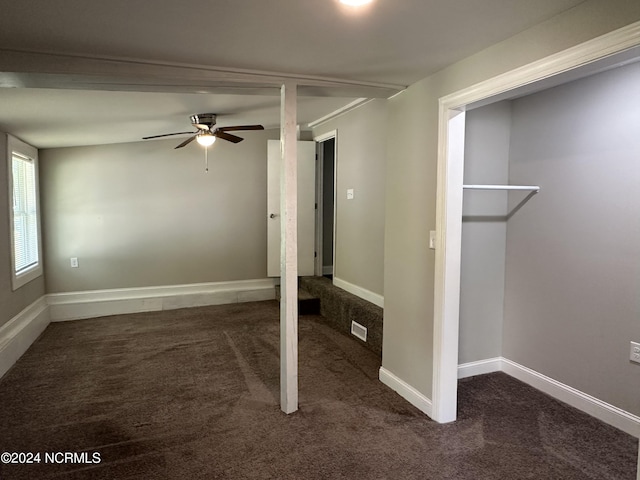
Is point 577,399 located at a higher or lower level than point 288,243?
lower

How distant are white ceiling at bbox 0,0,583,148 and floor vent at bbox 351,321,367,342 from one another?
2259mm

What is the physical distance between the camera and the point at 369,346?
3854 mm

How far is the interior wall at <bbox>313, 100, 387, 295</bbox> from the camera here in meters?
4.01

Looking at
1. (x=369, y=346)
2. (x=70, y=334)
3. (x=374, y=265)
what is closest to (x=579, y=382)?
(x=369, y=346)

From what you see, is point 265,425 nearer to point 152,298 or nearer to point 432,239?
point 432,239

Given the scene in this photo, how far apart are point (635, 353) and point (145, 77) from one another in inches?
129

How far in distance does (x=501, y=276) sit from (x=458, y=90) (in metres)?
1.67

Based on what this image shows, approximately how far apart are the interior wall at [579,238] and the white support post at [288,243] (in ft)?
5.91

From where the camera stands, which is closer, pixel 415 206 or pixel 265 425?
pixel 265 425

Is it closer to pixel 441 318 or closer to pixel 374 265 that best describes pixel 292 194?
pixel 441 318

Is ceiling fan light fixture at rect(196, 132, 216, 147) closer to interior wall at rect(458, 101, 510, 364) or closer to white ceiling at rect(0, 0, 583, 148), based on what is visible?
white ceiling at rect(0, 0, 583, 148)

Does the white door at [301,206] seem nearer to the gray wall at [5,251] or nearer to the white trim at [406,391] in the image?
the white trim at [406,391]

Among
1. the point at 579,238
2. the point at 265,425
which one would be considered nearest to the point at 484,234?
the point at 579,238

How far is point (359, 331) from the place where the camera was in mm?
4035
